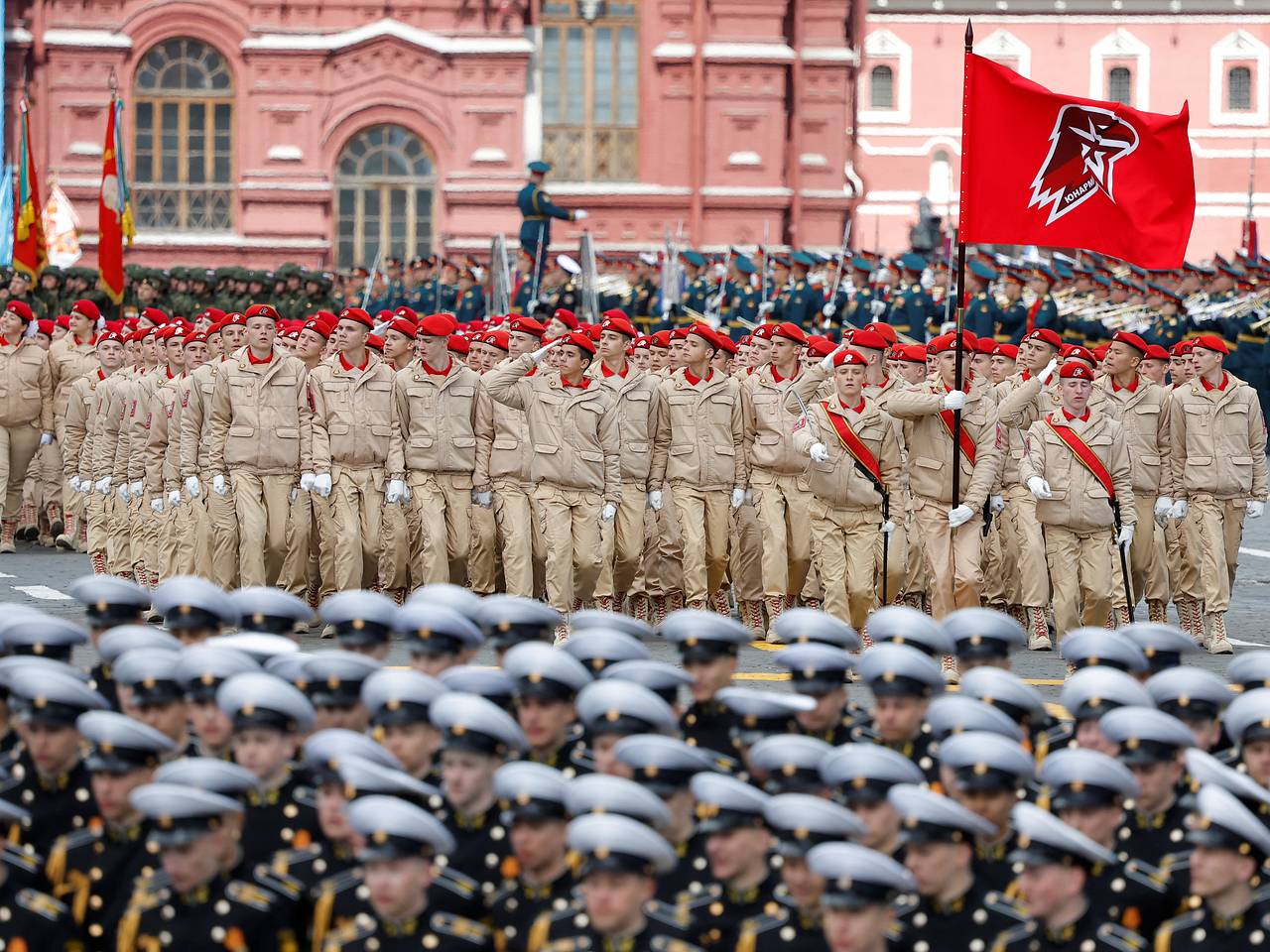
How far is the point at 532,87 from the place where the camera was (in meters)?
39.0

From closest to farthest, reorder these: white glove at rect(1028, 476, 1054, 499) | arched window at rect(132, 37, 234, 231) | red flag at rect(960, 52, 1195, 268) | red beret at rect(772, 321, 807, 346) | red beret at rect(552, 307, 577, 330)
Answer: red flag at rect(960, 52, 1195, 268), white glove at rect(1028, 476, 1054, 499), red beret at rect(772, 321, 807, 346), red beret at rect(552, 307, 577, 330), arched window at rect(132, 37, 234, 231)

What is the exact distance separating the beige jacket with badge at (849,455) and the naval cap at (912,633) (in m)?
5.38

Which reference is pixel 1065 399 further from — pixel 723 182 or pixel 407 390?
pixel 723 182

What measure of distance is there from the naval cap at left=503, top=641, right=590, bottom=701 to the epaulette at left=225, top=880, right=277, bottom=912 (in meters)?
1.29

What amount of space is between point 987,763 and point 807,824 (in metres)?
0.75

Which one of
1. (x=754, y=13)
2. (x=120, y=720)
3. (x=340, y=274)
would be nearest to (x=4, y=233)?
(x=340, y=274)

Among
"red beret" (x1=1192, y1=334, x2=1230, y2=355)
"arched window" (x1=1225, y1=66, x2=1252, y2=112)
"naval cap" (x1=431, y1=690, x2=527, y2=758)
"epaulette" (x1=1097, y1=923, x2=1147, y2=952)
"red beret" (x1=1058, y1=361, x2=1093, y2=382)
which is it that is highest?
"arched window" (x1=1225, y1=66, x2=1252, y2=112)

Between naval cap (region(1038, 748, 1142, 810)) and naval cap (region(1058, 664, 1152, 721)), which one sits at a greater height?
naval cap (region(1058, 664, 1152, 721))

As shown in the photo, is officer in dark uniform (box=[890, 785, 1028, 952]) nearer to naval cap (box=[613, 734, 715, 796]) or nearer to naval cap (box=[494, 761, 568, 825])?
naval cap (box=[613, 734, 715, 796])

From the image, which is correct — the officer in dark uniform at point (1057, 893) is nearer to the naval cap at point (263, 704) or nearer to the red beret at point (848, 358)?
the naval cap at point (263, 704)

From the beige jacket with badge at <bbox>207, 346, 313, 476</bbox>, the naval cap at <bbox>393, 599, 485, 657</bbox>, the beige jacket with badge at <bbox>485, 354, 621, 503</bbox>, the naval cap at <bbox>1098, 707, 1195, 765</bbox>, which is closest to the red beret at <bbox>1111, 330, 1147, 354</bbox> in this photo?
the beige jacket with badge at <bbox>485, 354, 621, 503</bbox>

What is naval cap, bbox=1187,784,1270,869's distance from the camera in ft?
21.9

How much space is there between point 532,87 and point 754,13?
3881 millimetres

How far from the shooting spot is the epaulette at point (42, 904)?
23.7 ft
